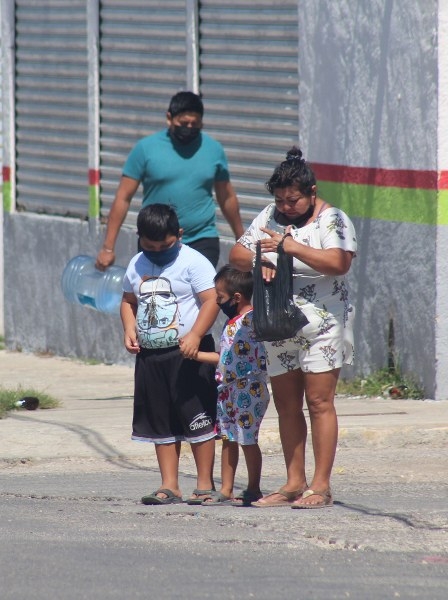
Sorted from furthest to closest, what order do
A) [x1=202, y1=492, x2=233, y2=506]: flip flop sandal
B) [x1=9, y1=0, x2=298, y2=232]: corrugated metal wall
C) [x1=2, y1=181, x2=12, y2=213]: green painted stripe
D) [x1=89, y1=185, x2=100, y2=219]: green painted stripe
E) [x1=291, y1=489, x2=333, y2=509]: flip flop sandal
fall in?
1. [x1=2, y1=181, x2=12, y2=213]: green painted stripe
2. [x1=89, y1=185, x2=100, y2=219]: green painted stripe
3. [x1=9, y1=0, x2=298, y2=232]: corrugated metal wall
4. [x1=202, y1=492, x2=233, y2=506]: flip flop sandal
5. [x1=291, y1=489, x2=333, y2=509]: flip flop sandal

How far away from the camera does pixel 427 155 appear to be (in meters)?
9.54

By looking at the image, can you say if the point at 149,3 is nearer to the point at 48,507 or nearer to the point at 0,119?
the point at 0,119

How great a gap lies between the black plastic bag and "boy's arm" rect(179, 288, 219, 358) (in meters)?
0.37

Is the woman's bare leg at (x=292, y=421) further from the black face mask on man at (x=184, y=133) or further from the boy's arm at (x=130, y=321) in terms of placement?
the black face mask on man at (x=184, y=133)

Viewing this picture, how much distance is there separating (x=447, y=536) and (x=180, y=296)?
71.2 inches

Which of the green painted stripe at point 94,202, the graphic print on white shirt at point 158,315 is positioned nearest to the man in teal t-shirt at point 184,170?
the graphic print on white shirt at point 158,315

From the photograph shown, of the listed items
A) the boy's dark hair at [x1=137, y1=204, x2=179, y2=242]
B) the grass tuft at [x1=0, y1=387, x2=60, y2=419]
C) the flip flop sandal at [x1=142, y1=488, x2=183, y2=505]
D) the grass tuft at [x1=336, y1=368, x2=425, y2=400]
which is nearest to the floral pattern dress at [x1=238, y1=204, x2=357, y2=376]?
the boy's dark hair at [x1=137, y1=204, x2=179, y2=242]

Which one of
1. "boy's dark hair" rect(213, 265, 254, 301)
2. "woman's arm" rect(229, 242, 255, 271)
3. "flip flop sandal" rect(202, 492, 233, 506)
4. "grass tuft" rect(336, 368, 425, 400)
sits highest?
"woman's arm" rect(229, 242, 255, 271)

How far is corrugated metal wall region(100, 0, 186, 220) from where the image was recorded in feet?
40.9

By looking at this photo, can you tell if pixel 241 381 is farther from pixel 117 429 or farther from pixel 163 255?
pixel 117 429

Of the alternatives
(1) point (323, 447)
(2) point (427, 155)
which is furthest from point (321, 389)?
(2) point (427, 155)

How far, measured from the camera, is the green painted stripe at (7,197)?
14688mm

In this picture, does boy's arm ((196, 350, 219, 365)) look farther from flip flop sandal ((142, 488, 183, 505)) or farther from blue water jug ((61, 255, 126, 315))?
blue water jug ((61, 255, 126, 315))

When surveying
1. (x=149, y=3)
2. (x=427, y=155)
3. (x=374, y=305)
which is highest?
(x=149, y=3)
